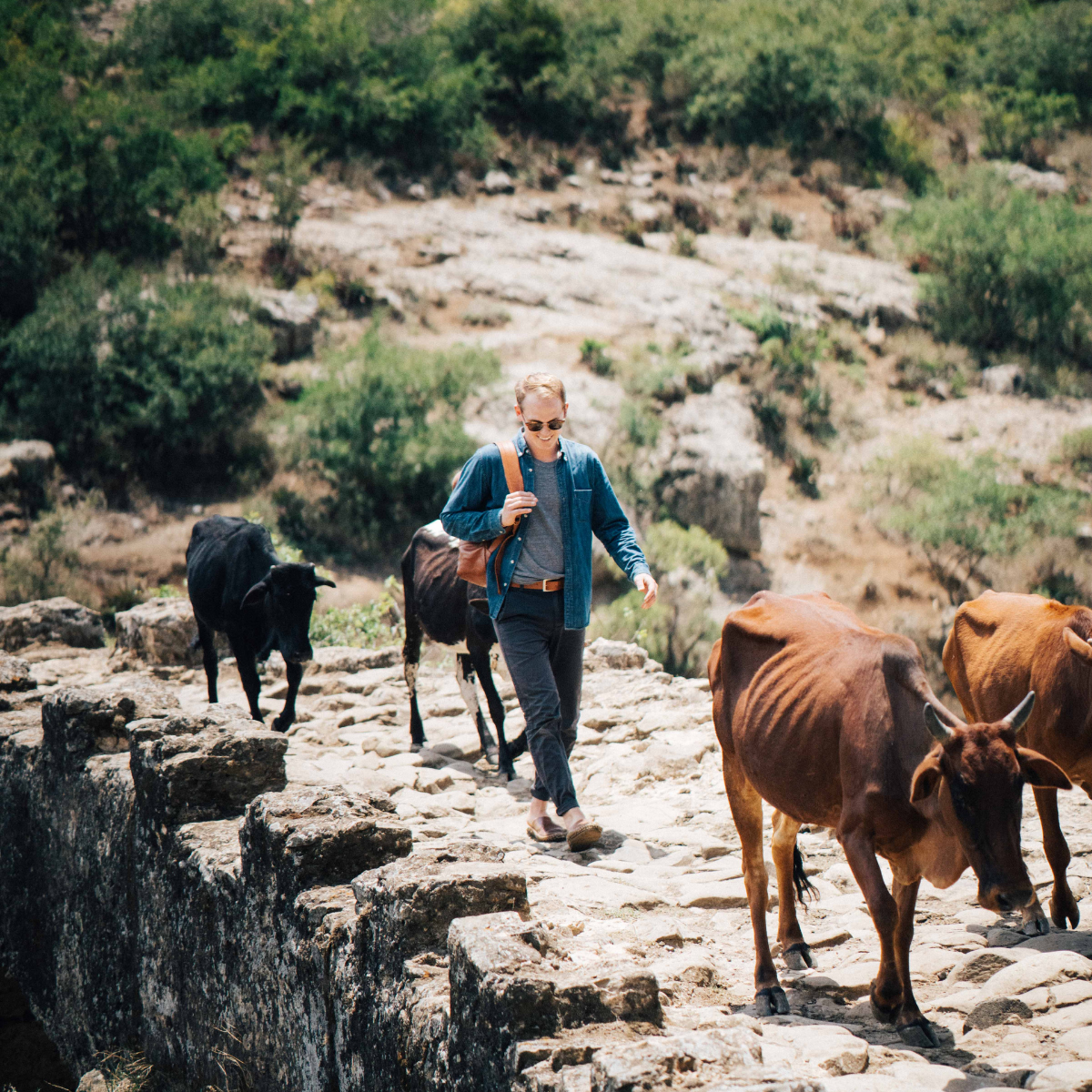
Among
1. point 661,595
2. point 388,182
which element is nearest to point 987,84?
point 388,182

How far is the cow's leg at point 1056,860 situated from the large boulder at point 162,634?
868 cm

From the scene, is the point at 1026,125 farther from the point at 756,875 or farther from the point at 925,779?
the point at 925,779

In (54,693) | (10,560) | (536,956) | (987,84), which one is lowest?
(10,560)

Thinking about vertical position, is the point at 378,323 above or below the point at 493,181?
below

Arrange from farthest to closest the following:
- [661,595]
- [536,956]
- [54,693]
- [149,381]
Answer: [149,381]
[661,595]
[54,693]
[536,956]

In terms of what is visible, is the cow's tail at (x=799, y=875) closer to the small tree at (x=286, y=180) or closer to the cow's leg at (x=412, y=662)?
the cow's leg at (x=412, y=662)

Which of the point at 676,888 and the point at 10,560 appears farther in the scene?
the point at 10,560

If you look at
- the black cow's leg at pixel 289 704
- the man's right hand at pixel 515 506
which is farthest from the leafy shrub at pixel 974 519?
the man's right hand at pixel 515 506

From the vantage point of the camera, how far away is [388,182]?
107 ft

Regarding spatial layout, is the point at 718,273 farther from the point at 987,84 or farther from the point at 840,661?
the point at 840,661

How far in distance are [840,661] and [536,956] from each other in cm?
186

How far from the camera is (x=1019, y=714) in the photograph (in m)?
3.73

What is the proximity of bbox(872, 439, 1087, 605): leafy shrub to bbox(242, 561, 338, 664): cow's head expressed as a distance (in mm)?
17378

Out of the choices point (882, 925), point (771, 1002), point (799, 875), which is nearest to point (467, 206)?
point (799, 875)
